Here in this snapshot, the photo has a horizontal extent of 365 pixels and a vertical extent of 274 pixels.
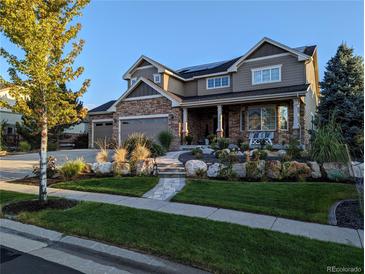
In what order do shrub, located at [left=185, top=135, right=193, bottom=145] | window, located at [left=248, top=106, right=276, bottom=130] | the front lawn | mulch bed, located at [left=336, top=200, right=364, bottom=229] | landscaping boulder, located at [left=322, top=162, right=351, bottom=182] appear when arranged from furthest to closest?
shrub, located at [left=185, top=135, right=193, bottom=145] < window, located at [left=248, top=106, right=276, bottom=130] < landscaping boulder, located at [left=322, top=162, right=351, bottom=182] < mulch bed, located at [left=336, top=200, right=364, bottom=229] < the front lawn

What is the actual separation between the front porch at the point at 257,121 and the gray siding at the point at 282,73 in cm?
149

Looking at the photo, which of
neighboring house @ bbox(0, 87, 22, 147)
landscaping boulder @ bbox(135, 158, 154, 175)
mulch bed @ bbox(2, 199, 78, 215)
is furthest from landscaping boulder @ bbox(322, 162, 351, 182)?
neighboring house @ bbox(0, 87, 22, 147)

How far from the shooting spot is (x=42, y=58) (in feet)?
20.2

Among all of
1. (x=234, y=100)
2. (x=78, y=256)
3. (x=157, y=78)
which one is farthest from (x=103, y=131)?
(x=78, y=256)

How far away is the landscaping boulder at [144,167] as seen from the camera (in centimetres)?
1011

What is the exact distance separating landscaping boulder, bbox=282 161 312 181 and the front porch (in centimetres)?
707

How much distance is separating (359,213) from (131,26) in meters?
12.6

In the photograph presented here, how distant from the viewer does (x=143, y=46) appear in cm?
2298

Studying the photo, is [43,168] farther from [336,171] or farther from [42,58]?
[336,171]

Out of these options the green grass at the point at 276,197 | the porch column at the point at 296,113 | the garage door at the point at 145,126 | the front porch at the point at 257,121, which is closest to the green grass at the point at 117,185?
the green grass at the point at 276,197

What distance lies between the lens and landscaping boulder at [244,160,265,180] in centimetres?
874

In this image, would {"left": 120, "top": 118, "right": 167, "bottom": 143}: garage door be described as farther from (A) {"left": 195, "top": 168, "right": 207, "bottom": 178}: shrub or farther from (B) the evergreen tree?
(B) the evergreen tree

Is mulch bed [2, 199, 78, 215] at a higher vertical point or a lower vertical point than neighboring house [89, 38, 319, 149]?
lower

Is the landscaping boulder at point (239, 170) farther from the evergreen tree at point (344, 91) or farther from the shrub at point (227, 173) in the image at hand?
the evergreen tree at point (344, 91)
